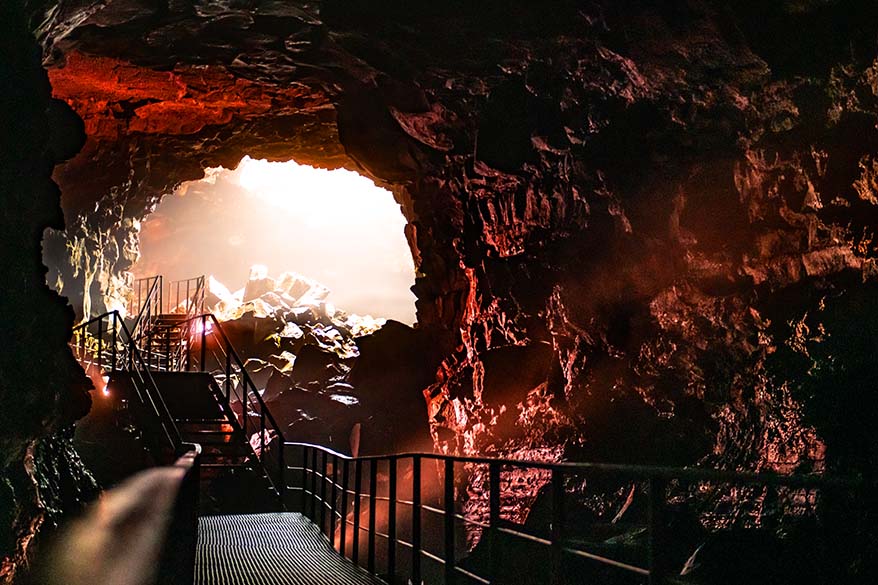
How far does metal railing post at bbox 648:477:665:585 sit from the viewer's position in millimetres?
2434

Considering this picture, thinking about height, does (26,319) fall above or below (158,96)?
below

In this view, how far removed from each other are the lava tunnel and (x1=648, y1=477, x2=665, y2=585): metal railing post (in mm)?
13

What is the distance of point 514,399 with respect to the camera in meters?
13.1

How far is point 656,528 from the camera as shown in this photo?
2.49 m

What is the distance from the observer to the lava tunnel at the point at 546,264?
576 centimetres

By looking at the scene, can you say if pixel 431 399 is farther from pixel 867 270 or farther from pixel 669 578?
pixel 669 578

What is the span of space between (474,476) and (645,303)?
6.41 m

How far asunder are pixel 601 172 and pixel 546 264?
7.07ft

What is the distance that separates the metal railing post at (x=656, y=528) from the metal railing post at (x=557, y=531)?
77 centimetres

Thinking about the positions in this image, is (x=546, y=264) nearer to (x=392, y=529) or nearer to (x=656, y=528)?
(x=392, y=529)

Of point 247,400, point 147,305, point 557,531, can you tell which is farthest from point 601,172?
point 147,305

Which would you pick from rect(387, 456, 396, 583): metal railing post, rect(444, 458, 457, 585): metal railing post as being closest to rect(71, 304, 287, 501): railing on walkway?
rect(387, 456, 396, 583): metal railing post

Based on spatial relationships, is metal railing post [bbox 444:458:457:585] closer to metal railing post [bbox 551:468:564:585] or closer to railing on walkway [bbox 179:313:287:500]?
metal railing post [bbox 551:468:564:585]

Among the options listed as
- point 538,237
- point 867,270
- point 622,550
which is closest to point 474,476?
point 538,237
